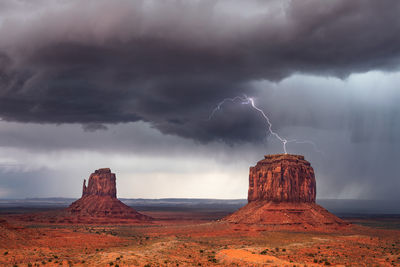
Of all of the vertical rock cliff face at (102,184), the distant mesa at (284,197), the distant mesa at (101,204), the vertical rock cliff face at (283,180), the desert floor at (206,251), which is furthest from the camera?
the vertical rock cliff face at (102,184)

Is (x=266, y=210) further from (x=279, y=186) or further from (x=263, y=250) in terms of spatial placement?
(x=263, y=250)

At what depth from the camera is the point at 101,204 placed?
185m

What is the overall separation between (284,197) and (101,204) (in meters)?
90.0

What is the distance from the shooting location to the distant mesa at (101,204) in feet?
584

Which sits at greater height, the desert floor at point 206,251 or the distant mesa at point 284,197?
the distant mesa at point 284,197

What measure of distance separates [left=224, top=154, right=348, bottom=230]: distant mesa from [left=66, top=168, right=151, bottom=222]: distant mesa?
63839 mm

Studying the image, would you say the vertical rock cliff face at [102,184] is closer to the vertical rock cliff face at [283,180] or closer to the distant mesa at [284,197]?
the distant mesa at [284,197]

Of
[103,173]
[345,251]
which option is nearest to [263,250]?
[345,251]

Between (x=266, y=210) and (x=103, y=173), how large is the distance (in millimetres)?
93906

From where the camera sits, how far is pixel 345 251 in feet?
258

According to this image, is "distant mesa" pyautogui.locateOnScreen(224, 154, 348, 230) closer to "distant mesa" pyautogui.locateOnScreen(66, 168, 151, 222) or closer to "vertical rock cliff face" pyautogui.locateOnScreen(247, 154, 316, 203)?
"vertical rock cliff face" pyautogui.locateOnScreen(247, 154, 316, 203)

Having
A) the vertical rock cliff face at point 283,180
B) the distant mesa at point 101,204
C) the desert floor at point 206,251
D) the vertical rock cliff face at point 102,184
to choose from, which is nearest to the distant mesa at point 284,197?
the vertical rock cliff face at point 283,180

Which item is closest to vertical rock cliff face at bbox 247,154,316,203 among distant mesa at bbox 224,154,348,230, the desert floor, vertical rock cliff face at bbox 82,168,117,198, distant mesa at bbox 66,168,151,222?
distant mesa at bbox 224,154,348,230

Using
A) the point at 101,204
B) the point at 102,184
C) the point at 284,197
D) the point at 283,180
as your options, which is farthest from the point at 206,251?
the point at 102,184
